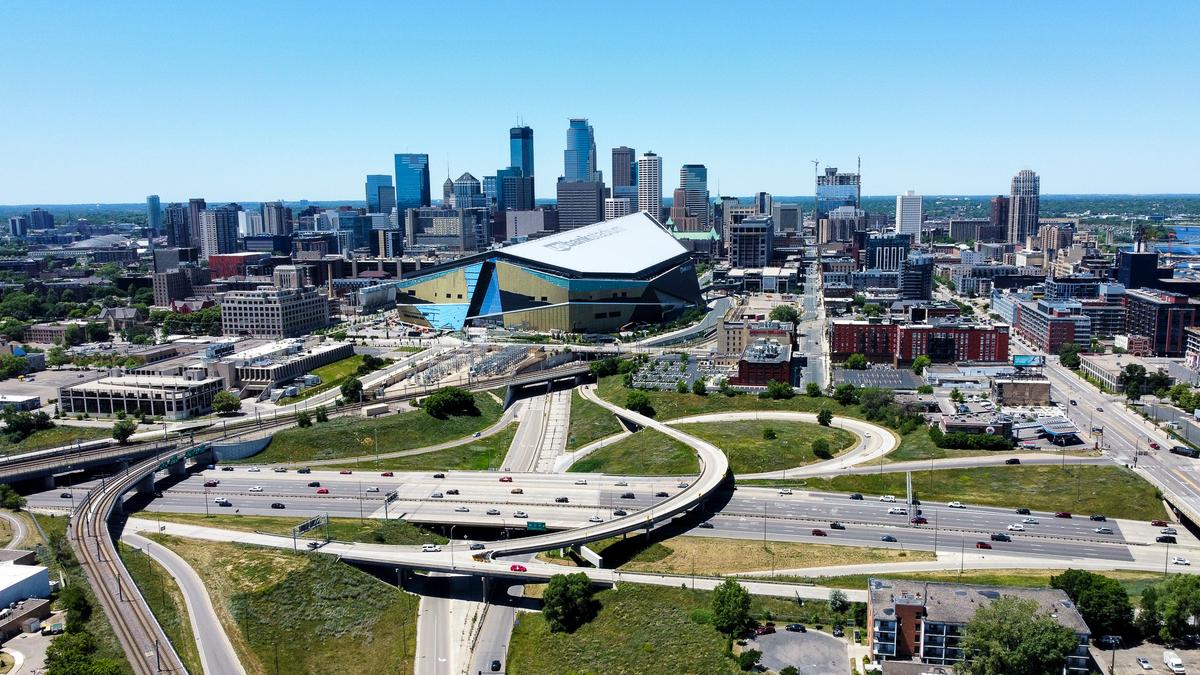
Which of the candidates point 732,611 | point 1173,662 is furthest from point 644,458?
point 1173,662

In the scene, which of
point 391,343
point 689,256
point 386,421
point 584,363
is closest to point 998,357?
point 584,363

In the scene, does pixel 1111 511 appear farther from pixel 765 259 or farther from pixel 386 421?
pixel 765 259

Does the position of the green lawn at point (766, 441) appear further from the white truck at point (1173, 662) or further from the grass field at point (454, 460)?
the white truck at point (1173, 662)

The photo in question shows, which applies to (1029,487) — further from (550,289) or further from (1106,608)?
(550,289)

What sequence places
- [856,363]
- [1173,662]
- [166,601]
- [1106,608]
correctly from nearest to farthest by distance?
1. [1173,662]
2. [1106,608]
3. [166,601]
4. [856,363]

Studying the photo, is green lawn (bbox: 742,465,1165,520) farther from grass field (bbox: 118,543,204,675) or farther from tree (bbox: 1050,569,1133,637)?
grass field (bbox: 118,543,204,675)

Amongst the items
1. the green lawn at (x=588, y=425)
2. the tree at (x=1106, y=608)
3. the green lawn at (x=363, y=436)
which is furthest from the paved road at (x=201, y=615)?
the tree at (x=1106, y=608)

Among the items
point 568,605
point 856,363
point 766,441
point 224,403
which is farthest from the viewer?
point 856,363
